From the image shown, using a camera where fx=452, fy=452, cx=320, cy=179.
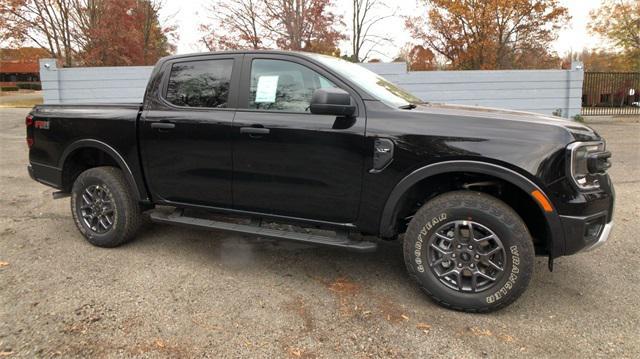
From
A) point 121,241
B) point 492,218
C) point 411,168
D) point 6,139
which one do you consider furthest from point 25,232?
point 6,139

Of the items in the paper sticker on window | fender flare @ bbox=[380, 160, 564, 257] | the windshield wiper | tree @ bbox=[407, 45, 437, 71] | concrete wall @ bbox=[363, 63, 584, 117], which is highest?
tree @ bbox=[407, 45, 437, 71]

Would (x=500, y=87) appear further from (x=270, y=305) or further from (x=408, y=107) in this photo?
(x=270, y=305)

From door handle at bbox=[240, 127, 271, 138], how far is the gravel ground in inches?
47.4

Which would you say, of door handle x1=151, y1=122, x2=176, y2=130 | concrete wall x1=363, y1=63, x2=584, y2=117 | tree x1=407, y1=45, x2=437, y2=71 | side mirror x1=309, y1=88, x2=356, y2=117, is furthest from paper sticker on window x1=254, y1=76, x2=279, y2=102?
tree x1=407, y1=45, x2=437, y2=71

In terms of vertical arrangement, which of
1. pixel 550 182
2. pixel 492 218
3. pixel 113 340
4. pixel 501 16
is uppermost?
pixel 501 16

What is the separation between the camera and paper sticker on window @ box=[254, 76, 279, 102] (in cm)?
377

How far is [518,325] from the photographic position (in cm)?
304

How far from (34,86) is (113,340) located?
69.3 m

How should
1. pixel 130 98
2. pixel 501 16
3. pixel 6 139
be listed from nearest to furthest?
pixel 6 139
pixel 130 98
pixel 501 16

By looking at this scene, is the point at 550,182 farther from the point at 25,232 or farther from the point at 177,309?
the point at 25,232

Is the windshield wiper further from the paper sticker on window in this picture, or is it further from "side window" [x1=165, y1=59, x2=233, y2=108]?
"side window" [x1=165, y1=59, x2=233, y2=108]

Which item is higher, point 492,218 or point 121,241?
point 492,218

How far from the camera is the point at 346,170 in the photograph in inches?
135

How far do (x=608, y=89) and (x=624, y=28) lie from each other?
28.1 ft
